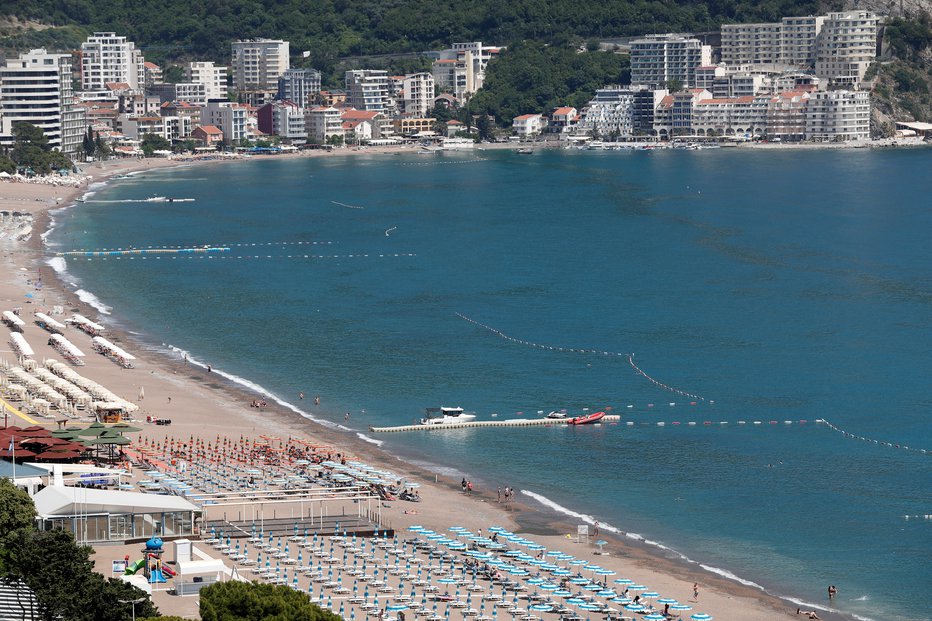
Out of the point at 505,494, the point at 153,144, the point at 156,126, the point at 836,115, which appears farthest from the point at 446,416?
the point at 836,115

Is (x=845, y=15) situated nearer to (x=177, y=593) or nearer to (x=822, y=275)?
(x=822, y=275)

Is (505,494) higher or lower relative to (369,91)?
lower

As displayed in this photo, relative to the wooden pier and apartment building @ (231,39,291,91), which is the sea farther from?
apartment building @ (231,39,291,91)

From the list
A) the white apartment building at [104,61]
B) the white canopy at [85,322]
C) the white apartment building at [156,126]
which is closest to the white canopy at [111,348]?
the white canopy at [85,322]

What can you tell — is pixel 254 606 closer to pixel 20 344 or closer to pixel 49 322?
pixel 20 344

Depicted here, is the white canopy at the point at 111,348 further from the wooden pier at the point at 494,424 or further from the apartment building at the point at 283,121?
the apartment building at the point at 283,121

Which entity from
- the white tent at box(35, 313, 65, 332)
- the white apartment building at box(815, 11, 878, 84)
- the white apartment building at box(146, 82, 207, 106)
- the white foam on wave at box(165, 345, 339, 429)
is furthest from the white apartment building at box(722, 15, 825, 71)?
the white foam on wave at box(165, 345, 339, 429)

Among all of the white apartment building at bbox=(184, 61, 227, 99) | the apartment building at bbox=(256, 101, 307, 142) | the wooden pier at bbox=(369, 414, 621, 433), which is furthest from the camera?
the white apartment building at bbox=(184, 61, 227, 99)
